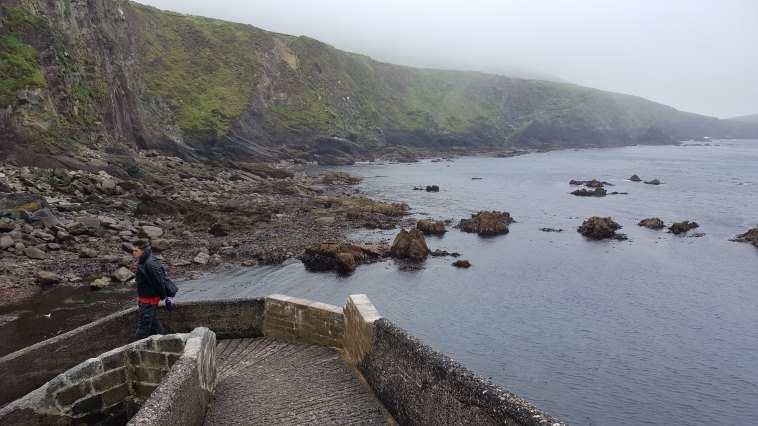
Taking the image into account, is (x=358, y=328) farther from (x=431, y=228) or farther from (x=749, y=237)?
(x=749, y=237)

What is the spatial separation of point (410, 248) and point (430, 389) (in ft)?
92.4

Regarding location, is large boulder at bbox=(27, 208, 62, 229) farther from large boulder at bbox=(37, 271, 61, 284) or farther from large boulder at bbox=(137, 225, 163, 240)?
large boulder at bbox=(37, 271, 61, 284)

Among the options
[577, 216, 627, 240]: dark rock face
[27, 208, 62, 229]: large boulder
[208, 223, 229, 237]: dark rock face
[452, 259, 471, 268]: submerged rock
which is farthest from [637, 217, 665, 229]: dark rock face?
[27, 208, 62, 229]: large boulder

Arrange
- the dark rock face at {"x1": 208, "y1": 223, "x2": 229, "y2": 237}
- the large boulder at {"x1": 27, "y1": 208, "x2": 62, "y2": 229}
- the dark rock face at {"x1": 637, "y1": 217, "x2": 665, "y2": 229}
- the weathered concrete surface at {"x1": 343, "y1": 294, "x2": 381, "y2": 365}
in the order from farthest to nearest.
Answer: the dark rock face at {"x1": 637, "y1": 217, "x2": 665, "y2": 229}
the dark rock face at {"x1": 208, "y1": 223, "x2": 229, "y2": 237}
the large boulder at {"x1": 27, "y1": 208, "x2": 62, "y2": 229}
the weathered concrete surface at {"x1": 343, "y1": 294, "x2": 381, "y2": 365}

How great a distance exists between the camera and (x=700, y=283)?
31.6 meters

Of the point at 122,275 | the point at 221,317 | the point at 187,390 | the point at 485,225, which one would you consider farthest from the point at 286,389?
the point at 485,225

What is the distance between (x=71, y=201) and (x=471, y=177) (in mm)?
60852

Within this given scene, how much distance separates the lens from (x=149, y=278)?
32.9 ft

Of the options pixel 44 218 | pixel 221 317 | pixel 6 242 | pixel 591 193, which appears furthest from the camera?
pixel 591 193

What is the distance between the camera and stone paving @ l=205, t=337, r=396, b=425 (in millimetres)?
8141

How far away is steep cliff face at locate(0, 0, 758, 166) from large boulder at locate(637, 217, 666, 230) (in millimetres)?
46487

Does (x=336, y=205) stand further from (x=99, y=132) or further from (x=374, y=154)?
(x=374, y=154)

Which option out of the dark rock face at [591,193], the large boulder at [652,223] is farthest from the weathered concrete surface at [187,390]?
the dark rock face at [591,193]

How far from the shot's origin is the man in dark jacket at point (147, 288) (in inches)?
394
